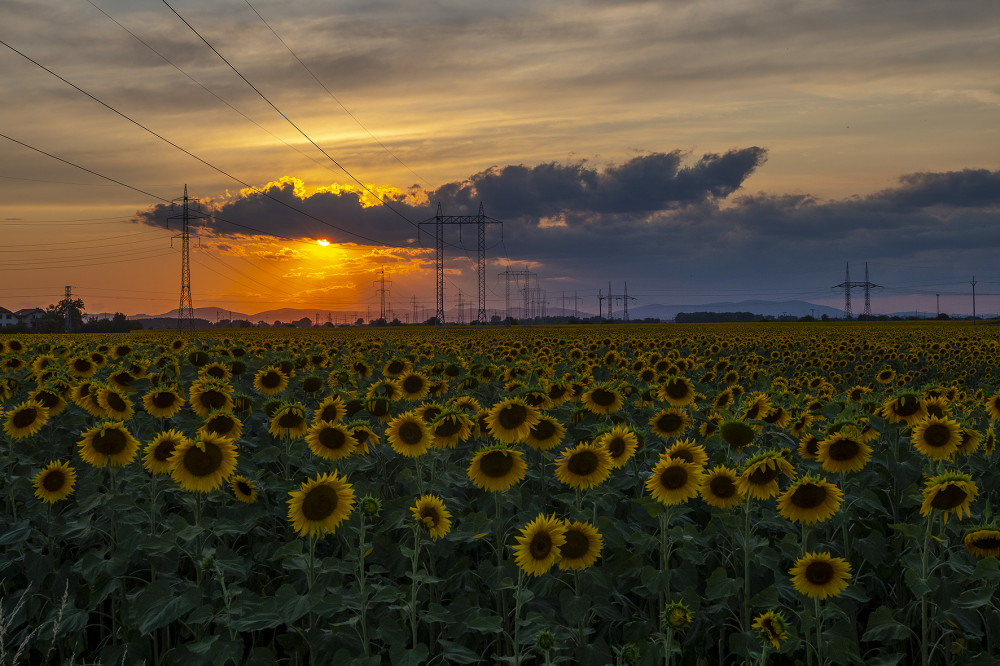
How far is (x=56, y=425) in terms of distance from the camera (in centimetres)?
791

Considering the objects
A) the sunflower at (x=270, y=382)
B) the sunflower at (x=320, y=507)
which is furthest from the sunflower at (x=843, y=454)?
the sunflower at (x=270, y=382)

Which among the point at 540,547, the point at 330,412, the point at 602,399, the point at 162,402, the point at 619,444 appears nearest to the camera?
the point at 540,547

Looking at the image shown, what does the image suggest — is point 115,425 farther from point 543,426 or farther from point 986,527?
point 986,527

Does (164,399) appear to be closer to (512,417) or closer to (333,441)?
(333,441)

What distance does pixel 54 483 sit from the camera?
5.82 metres

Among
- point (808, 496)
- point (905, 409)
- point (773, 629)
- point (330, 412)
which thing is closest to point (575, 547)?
point (773, 629)

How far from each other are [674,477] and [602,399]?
2.85m

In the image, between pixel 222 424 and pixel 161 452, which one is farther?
pixel 222 424

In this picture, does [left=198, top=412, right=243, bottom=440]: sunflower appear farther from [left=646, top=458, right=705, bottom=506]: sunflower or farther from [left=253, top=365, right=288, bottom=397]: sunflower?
[left=646, top=458, right=705, bottom=506]: sunflower

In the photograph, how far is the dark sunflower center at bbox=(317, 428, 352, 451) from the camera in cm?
588

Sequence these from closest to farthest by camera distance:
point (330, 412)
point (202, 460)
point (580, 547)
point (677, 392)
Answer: point (580, 547) < point (202, 460) < point (330, 412) < point (677, 392)

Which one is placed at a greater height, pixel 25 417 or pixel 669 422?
pixel 25 417

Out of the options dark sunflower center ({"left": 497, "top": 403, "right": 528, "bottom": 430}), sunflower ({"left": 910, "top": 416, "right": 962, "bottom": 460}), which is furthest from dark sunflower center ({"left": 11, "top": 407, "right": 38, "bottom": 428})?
sunflower ({"left": 910, "top": 416, "right": 962, "bottom": 460})

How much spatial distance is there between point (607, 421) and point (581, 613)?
309cm
